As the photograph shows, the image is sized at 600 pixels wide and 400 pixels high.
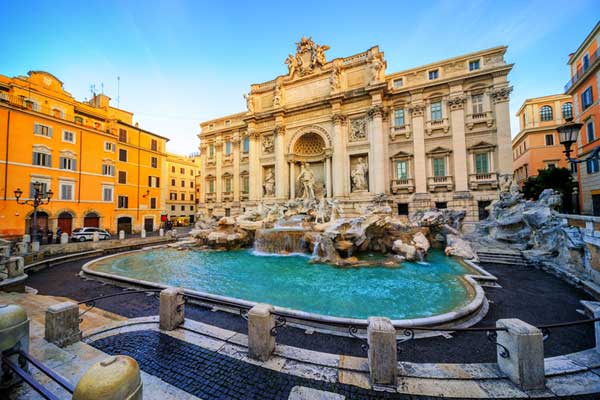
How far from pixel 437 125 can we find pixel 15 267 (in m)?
23.7

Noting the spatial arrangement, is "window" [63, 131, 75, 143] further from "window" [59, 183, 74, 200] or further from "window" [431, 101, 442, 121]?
"window" [431, 101, 442, 121]

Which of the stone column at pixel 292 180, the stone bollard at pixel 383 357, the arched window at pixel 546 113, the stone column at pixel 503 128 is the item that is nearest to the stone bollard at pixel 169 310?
the stone bollard at pixel 383 357

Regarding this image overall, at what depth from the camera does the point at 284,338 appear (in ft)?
13.2

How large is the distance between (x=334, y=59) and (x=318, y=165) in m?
9.60

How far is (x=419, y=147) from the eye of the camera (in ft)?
58.9

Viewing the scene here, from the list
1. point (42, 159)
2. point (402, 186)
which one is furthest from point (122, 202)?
point (402, 186)

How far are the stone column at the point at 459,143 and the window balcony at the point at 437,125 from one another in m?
→ 0.41

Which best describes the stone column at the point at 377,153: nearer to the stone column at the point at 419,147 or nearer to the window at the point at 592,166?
the stone column at the point at 419,147

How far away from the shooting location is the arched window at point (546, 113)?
25.0m

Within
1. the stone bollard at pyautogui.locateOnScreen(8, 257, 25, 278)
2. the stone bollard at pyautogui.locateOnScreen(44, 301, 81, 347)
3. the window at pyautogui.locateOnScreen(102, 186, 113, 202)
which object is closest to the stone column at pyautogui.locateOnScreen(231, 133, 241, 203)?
the window at pyautogui.locateOnScreen(102, 186, 113, 202)

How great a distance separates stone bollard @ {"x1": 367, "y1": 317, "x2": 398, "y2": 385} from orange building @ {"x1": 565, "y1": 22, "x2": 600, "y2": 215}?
22098 mm

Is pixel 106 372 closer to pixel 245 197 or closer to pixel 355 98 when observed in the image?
pixel 355 98

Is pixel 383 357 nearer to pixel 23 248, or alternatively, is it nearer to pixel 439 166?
pixel 23 248

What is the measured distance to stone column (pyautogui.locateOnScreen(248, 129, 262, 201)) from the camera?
77.2 ft
